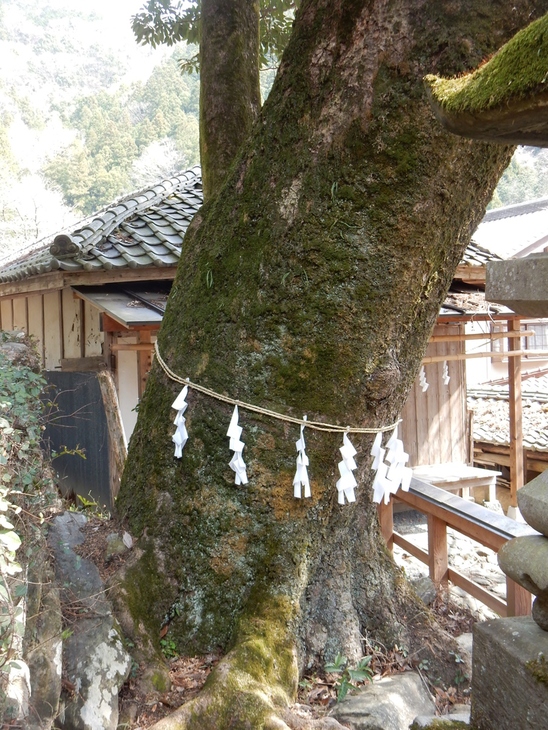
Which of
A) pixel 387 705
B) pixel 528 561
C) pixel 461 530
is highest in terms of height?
pixel 528 561

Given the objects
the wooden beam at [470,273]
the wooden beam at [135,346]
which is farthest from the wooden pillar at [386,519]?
the wooden beam at [470,273]

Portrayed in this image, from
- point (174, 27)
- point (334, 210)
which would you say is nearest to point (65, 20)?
point (174, 27)

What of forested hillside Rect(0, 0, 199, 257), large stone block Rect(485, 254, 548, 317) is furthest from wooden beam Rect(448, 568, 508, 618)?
forested hillside Rect(0, 0, 199, 257)

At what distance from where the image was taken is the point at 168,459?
2.83 metres

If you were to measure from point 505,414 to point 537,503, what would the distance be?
41.6ft

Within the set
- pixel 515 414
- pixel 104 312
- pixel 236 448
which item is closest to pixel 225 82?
pixel 104 312

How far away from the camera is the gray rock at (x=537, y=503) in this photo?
5.70 feet

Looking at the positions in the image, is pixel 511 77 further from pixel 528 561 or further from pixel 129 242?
pixel 129 242

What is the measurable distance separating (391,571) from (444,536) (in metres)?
1.09

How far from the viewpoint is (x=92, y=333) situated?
21.9 feet

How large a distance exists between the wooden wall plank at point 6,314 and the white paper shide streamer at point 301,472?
8274 mm

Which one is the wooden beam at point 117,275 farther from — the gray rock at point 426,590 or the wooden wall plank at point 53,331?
the gray rock at point 426,590

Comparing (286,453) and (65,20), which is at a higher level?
(65,20)

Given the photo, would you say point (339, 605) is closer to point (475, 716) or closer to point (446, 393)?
point (475, 716)
